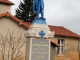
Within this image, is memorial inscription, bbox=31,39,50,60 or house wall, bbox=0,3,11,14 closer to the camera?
memorial inscription, bbox=31,39,50,60

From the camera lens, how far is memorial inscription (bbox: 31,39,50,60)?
12.9 m

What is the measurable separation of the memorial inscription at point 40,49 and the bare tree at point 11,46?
381 inches

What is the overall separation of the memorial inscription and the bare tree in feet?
31.8

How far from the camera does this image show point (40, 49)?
12961 mm

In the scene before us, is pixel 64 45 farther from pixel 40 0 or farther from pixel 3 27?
pixel 40 0

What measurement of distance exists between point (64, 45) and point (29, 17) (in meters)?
15.0

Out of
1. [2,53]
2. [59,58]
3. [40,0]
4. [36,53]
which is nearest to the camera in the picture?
[36,53]

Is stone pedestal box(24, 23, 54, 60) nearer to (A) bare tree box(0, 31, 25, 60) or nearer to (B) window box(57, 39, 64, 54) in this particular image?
(A) bare tree box(0, 31, 25, 60)

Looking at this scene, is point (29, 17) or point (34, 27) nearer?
point (34, 27)

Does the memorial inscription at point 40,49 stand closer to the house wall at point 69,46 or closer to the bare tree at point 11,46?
the bare tree at point 11,46

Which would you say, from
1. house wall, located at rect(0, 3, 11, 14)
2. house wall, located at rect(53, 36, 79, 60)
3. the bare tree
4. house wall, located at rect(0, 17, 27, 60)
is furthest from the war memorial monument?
Result: house wall, located at rect(53, 36, 79, 60)

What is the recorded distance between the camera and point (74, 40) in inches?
1283

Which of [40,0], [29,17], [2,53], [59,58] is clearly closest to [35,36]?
[40,0]

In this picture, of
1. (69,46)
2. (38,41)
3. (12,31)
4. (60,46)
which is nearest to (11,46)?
(12,31)
